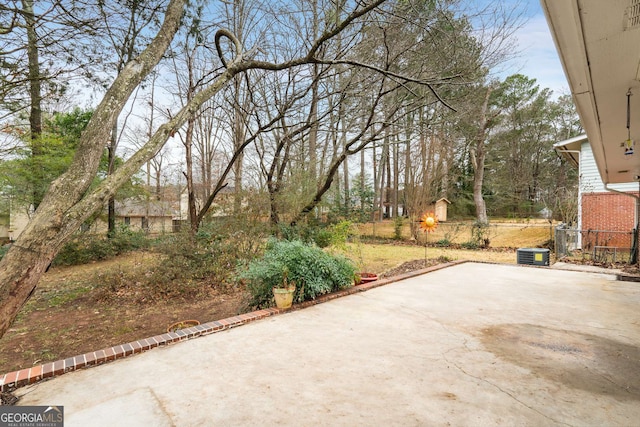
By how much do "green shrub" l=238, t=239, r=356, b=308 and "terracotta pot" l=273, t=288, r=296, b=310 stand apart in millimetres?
192

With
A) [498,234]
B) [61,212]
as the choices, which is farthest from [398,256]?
[61,212]

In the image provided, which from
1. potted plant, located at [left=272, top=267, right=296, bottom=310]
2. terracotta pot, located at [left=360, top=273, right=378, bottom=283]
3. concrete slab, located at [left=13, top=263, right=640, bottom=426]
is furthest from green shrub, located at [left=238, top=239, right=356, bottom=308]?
terracotta pot, located at [left=360, top=273, right=378, bottom=283]

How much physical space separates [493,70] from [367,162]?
13.3m

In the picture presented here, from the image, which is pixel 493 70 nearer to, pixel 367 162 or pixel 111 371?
pixel 111 371

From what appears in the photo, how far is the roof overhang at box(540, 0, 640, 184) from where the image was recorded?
1.79m

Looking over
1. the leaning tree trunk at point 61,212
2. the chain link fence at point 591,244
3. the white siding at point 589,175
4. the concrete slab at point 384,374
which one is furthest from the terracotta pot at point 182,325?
the white siding at point 589,175

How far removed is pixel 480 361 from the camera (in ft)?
8.87

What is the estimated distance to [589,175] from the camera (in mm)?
10727

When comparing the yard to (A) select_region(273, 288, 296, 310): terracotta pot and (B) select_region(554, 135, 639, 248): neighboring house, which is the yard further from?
A: (B) select_region(554, 135, 639, 248): neighboring house

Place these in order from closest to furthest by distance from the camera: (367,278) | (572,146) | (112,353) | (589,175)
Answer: (112,353) < (367,278) < (589,175) < (572,146)

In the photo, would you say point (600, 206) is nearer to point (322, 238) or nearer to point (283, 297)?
point (322, 238)

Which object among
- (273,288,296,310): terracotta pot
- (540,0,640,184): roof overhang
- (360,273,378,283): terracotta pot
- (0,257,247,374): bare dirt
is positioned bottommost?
(0,257,247,374): bare dirt

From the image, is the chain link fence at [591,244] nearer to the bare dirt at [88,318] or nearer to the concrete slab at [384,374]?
the concrete slab at [384,374]

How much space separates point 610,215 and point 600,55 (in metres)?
10.9
